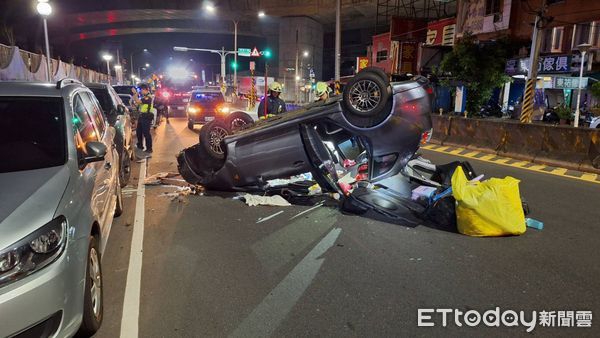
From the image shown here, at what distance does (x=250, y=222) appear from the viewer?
5.88 m

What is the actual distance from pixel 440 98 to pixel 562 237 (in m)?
23.8

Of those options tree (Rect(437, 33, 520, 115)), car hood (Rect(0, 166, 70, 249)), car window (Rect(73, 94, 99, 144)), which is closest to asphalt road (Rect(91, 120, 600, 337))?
car hood (Rect(0, 166, 70, 249))

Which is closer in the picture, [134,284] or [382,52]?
[134,284]

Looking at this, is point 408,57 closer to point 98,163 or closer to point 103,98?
point 103,98

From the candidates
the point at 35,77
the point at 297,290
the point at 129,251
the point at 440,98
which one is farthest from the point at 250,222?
the point at 440,98

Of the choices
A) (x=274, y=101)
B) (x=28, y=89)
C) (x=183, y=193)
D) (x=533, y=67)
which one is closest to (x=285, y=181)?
(x=183, y=193)

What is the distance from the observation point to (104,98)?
29.8ft

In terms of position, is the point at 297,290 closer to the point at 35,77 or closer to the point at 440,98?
the point at 35,77

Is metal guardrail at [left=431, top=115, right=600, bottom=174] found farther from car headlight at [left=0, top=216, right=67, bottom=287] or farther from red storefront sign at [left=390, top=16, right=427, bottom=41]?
red storefront sign at [left=390, top=16, right=427, bottom=41]

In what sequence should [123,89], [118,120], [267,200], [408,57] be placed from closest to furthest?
1. [267,200]
2. [118,120]
3. [123,89]
4. [408,57]

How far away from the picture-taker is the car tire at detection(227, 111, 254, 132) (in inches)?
310

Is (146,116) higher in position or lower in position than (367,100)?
lower

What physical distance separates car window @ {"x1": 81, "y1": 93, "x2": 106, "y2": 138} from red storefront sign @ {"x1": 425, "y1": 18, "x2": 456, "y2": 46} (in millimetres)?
24698

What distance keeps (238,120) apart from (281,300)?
15.7 ft
